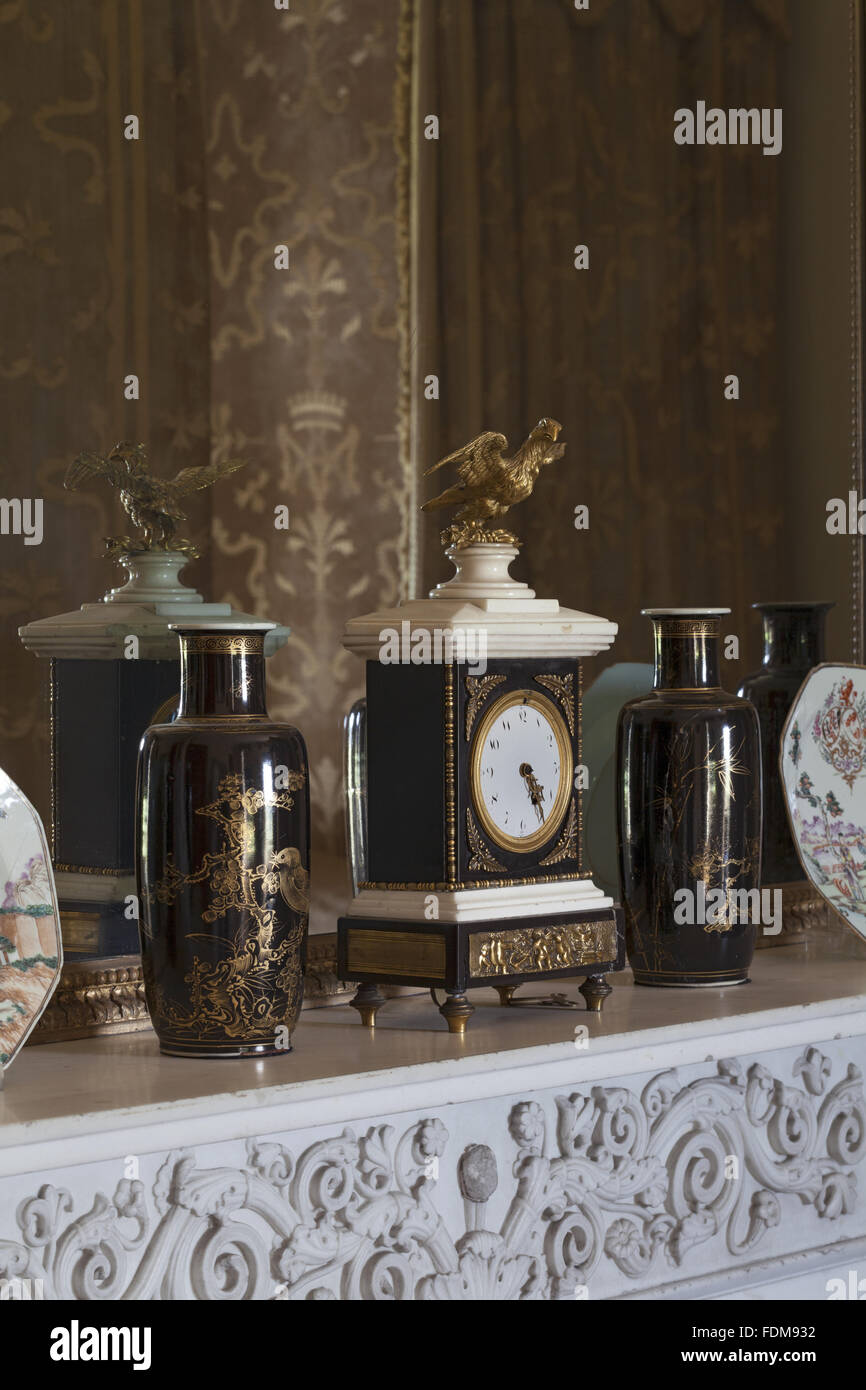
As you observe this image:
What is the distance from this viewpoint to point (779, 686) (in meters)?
2.48

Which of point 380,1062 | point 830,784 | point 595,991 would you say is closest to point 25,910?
point 380,1062

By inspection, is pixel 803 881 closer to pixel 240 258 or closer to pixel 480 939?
pixel 480 939

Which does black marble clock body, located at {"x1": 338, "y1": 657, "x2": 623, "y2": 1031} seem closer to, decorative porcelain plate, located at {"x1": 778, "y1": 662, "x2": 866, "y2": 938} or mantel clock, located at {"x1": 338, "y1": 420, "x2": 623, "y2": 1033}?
mantel clock, located at {"x1": 338, "y1": 420, "x2": 623, "y2": 1033}

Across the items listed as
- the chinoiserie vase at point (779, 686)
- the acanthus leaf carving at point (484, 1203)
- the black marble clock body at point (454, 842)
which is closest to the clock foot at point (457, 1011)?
the black marble clock body at point (454, 842)

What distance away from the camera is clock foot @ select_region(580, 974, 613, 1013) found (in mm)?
1945

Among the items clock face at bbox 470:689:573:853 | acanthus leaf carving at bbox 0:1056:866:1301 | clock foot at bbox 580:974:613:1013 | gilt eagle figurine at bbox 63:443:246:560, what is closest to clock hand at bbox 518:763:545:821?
clock face at bbox 470:689:573:853

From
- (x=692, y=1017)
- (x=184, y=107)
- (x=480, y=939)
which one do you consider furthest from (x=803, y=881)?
(x=184, y=107)

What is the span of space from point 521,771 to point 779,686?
2.29 feet

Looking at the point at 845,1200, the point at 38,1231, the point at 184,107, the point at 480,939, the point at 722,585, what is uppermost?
the point at 184,107

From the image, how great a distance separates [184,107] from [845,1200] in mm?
1379

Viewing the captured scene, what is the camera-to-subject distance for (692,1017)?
1.91m

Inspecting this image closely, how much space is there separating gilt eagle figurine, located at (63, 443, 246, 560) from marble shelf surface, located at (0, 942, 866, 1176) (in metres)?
0.51

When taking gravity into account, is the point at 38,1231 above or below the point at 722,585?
below

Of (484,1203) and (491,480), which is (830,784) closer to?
(491,480)
